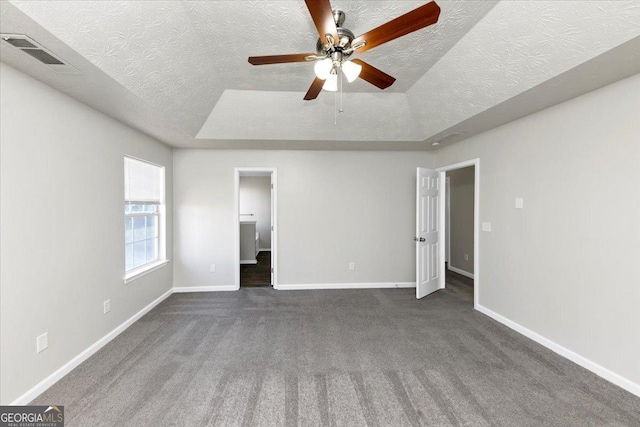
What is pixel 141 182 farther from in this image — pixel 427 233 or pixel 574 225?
pixel 574 225

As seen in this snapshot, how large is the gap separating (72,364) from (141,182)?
221 cm

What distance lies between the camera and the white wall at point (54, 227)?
1.82 meters

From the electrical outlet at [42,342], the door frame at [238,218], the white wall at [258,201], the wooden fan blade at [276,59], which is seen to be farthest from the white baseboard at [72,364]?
the white wall at [258,201]

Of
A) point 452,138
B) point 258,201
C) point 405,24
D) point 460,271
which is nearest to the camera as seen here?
point 405,24

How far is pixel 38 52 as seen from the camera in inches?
65.7

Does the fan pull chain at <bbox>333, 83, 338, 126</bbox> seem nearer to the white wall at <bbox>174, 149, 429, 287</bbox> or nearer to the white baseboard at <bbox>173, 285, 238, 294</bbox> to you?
the white wall at <bbox>174, 149, 429, 287</bbox>

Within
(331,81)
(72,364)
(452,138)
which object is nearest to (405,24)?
(331,81)

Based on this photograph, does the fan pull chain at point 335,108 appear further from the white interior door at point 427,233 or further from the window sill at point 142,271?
the window sill at point 142,271

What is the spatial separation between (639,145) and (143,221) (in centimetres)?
521

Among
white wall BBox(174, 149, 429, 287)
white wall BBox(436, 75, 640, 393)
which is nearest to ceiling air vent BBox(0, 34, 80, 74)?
white wall BBox(174, 149, 429, 287)

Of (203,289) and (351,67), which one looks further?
(203,289)

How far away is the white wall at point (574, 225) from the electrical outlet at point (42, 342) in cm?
449

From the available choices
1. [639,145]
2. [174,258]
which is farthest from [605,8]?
[174,258]

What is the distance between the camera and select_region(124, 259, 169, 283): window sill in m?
3.17
